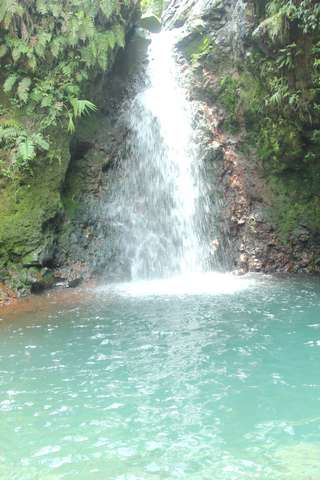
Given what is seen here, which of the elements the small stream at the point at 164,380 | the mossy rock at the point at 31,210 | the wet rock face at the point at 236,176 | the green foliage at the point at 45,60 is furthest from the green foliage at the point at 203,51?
the small stream at the point at 164,380

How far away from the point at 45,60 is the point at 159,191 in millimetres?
4113

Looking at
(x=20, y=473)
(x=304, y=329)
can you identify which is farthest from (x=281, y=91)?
(x=20, y=473)

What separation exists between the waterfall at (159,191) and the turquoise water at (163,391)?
343cm

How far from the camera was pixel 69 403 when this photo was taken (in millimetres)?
5059

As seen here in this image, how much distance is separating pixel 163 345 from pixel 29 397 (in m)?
2.02

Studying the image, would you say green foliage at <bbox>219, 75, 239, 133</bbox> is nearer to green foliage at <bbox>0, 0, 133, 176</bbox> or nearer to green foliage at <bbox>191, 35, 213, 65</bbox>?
green foliage at <bbox>191, 35, 213, 65</bbox>

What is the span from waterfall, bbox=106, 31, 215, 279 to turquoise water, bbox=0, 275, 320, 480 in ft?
11.2

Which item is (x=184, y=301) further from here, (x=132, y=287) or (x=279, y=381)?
(x=279, y=381)

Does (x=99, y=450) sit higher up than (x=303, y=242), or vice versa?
(x=303, y=242)

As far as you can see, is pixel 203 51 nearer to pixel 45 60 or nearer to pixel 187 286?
pixel 45 60

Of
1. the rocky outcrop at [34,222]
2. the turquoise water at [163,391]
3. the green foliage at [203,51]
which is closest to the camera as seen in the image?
the turquoise water at [163,391]

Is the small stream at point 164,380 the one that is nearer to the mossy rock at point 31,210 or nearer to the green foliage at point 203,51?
the mossy rock at point 31,210

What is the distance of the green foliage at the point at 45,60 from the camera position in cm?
1065

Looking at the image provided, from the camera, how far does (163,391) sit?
5262 millimetres
